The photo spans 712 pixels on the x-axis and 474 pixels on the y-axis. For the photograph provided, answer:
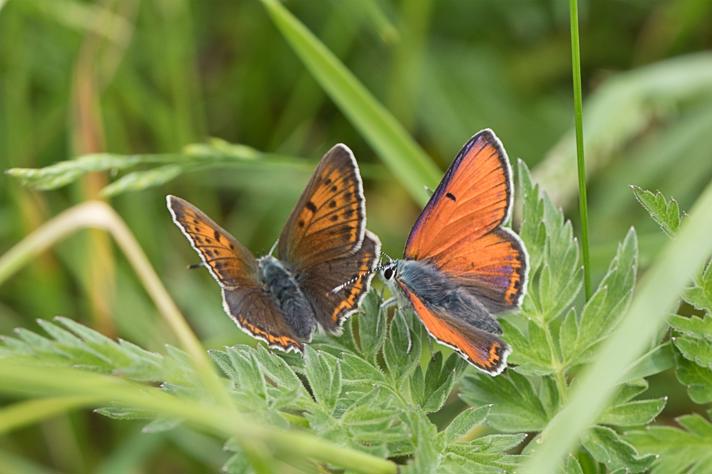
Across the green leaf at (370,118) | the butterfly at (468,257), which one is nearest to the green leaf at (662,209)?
the butterfly at (468,257)

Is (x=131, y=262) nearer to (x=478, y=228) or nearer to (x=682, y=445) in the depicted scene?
(x=478, y=228)

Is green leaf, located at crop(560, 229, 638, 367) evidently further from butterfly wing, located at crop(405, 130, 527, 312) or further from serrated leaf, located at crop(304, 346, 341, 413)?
serrated leaf, located at crop(304, 346, 341, 413)

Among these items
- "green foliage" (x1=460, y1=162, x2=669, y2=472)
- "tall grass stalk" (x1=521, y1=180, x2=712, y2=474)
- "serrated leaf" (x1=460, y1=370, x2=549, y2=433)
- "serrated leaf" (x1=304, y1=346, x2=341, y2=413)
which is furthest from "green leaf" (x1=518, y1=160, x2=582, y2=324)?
"tall grass stalk" (x1=521, y1=180, x2=712, y2=474)

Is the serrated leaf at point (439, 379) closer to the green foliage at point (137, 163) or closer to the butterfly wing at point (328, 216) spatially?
the butterfly wing at point (328, 216)

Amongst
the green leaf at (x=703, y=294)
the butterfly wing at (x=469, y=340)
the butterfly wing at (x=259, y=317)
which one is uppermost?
the green leaf at (x=703, y=294)

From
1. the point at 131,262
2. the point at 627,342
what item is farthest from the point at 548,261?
the point at 131,262

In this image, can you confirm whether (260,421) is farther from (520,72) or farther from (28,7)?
(520,72)
